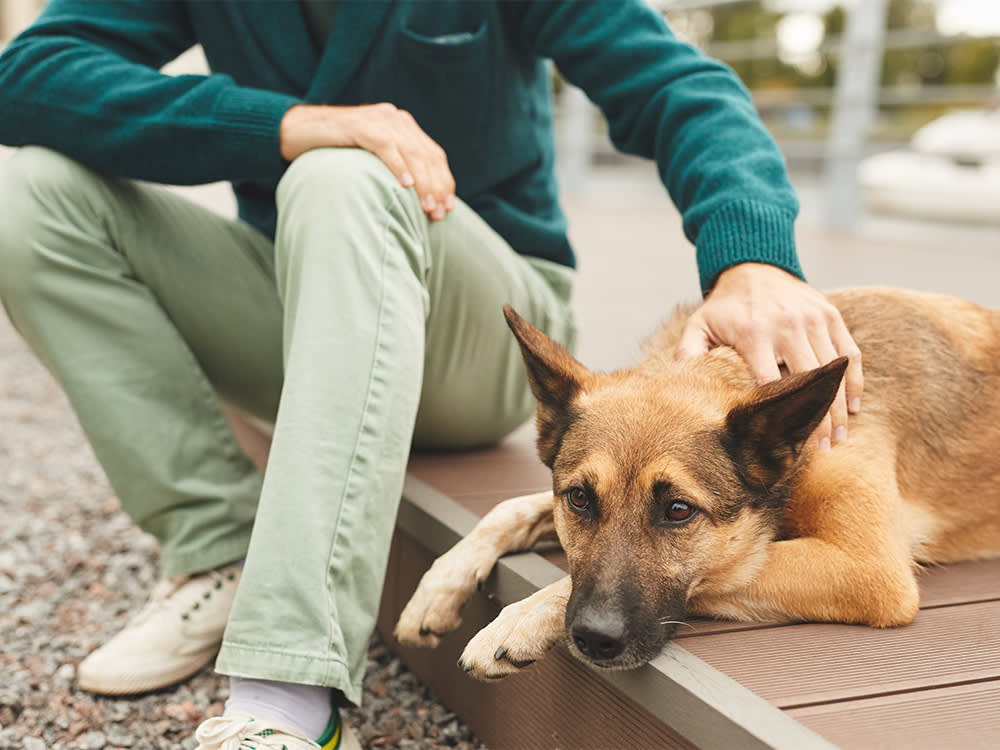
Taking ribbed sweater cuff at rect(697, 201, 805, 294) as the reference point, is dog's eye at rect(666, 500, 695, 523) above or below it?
below

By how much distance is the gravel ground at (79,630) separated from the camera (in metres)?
2.12

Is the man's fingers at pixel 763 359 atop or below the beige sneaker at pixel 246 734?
atop

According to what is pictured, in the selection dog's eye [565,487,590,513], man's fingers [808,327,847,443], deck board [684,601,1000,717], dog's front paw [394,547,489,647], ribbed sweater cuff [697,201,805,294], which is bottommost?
dog's front paw [394,547,489,647]

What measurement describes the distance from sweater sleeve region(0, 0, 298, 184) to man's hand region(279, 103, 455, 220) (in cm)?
6

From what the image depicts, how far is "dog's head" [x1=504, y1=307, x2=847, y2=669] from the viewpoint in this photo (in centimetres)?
156

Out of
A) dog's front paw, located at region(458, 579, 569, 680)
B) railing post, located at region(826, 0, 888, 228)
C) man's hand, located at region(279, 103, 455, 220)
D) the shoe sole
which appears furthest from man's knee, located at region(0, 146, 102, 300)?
railing post, located at region(826, 0, 888, 228)

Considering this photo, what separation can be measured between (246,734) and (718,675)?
0.78m

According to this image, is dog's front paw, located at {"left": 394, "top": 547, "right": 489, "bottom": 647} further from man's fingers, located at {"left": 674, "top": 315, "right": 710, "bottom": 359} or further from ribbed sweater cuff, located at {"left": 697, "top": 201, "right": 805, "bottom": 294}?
ribbed sweater cuff, located at {"left": 697, "top": 201, "right": 805, "bottom": 294}

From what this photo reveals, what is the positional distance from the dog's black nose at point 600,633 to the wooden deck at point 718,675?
8 cm

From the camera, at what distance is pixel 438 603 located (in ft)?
6.46

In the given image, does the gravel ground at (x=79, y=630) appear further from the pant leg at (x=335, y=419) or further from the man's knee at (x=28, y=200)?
the man's knee at (x=28, y=200)

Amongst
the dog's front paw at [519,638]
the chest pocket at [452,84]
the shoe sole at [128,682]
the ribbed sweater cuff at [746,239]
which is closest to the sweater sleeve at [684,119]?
the ribbed sweater cuff at [746,239]

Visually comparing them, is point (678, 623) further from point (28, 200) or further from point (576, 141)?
point (576, 141)

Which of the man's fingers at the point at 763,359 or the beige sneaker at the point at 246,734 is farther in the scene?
the man's fingers at the point at 763,359
